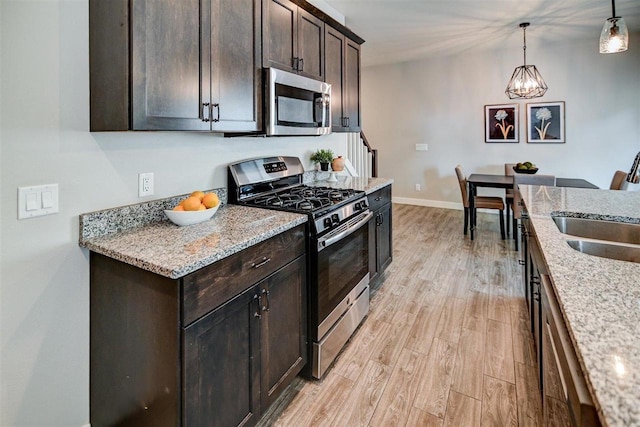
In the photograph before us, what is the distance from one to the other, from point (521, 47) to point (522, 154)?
1678 millimetres

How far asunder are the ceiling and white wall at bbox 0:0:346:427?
2921 millimetres

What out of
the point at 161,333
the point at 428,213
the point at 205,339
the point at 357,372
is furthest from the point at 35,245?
the point at 428,213

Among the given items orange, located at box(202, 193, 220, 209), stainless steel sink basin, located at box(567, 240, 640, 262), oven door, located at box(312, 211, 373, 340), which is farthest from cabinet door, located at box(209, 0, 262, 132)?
stainless steel sink basin, located at box(567, 240, 640, 262)

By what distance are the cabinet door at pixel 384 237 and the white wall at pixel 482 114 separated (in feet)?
12.0

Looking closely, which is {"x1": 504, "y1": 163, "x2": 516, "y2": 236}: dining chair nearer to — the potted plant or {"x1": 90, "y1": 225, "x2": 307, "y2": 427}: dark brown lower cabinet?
the potted plant

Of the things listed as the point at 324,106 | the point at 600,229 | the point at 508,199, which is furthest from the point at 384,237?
the point at 508,199

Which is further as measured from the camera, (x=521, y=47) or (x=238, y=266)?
(x=521, y=47)

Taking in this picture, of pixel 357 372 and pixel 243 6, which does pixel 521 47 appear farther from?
pixel 357 372

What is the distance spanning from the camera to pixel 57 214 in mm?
1371

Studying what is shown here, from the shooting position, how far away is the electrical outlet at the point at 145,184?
1.67 metres

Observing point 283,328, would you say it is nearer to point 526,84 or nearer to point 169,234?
point 169,234

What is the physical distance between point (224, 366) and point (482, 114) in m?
6.10

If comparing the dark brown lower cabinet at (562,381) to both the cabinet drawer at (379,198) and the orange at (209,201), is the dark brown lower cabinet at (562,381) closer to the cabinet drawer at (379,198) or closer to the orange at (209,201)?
the orange at (209,201)

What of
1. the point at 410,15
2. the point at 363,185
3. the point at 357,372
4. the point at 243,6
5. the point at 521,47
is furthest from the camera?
the point at 521,47
